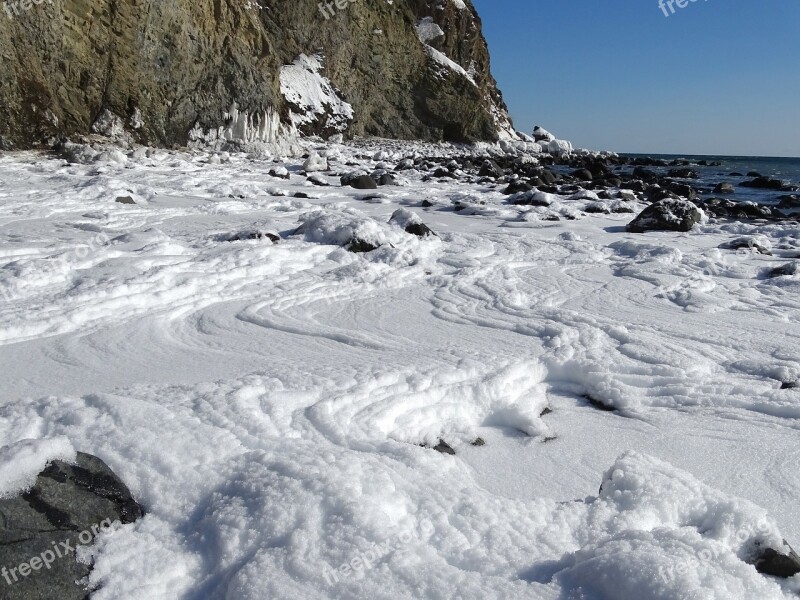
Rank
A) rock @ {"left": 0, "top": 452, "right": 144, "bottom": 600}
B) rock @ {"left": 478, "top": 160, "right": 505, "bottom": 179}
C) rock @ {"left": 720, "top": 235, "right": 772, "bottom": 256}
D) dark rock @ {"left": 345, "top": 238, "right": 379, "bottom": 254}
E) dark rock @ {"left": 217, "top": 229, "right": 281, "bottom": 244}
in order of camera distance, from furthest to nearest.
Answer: rock @ {"left": 478, "top": 160, "right": 505, "bottom": 179} < rock @ {"left": 720, "top": 235, "right": 772, "bottom": 256} < dark rock @ {"left": 217, "top": 229, "right": 281, "bottom": 244} < dark rock @ {"left": 345, "top": 238, "right": 379, "bottom": 254} < rock @ {"left": 0, "top": 452, "right": 144, "bottom": 600}

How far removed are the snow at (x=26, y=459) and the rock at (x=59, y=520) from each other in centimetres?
2

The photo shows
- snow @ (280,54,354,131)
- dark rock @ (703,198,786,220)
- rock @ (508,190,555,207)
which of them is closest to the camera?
rock @ (508,190,555,207)

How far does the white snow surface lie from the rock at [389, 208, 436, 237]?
23.9 inches

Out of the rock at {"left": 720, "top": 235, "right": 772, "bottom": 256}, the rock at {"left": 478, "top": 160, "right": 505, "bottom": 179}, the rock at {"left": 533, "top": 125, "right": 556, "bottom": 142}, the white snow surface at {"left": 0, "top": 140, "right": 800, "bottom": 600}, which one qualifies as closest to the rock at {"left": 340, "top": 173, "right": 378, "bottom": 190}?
the rock at {"left": 478, "top": 160, "right": 505, "bottom": 179}

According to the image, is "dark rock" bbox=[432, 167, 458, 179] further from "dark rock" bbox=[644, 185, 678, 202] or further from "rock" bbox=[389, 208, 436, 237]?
"rock" bbox=[389, 208, 436, 237]

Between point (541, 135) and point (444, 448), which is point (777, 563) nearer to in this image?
point (444, 448)

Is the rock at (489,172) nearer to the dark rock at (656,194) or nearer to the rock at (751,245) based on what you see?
the dark rock at (656,194)

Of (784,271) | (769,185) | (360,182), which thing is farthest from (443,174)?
(784,271)

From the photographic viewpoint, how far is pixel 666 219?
8.20 m

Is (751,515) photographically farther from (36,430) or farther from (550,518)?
(36,430)

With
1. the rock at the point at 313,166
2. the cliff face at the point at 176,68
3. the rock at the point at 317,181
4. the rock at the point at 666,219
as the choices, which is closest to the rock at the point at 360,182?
the rock at the point at 317,181

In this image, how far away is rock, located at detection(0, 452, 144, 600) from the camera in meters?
1.39

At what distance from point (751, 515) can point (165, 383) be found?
2187 mm

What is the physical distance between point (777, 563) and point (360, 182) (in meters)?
11.3
